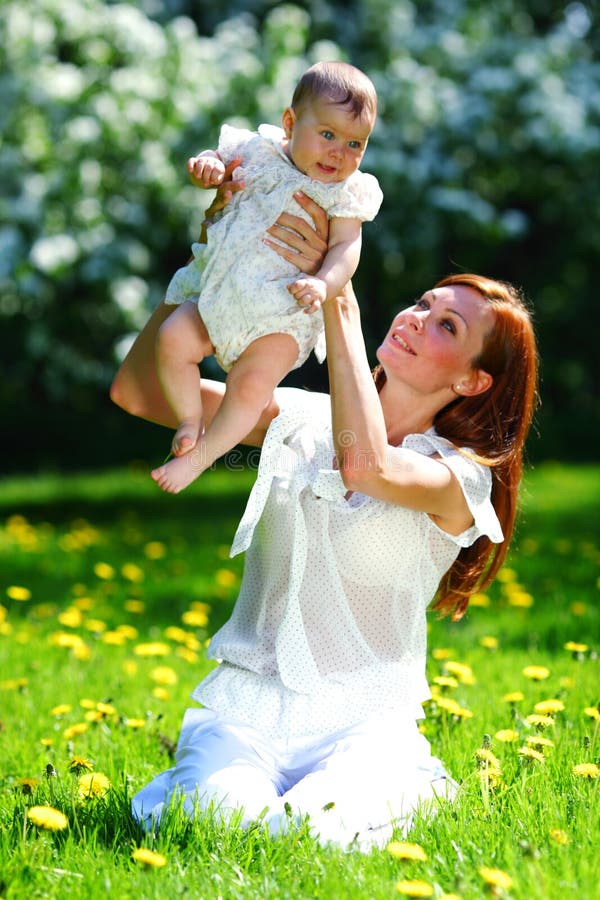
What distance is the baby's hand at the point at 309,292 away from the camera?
2256mm

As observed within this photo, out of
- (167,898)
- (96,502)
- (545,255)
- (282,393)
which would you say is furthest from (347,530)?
(545,255)

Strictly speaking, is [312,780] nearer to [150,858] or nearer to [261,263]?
[150,858]

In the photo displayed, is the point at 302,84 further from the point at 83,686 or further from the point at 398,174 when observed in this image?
the point at 398,174

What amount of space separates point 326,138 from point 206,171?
0.84ft

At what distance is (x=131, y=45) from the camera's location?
701cm

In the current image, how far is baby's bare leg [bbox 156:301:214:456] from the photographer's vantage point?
2.52 meters

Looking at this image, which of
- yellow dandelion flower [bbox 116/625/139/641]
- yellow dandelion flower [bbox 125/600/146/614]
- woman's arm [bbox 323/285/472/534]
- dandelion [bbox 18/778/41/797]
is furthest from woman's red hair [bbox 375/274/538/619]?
yellow dandelion flower [bbox 125/600/146/614]

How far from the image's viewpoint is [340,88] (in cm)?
232

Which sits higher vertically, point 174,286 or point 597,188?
point 597,188

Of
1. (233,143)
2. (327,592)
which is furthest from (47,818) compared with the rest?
(233,143)

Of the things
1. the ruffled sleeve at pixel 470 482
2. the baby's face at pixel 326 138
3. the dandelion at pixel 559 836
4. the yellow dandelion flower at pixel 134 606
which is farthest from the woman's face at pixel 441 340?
A: the yellow dandelion flower at pixel 134 606

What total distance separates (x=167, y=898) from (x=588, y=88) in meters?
6.84

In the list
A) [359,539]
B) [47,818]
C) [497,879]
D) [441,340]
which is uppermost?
[441,340]

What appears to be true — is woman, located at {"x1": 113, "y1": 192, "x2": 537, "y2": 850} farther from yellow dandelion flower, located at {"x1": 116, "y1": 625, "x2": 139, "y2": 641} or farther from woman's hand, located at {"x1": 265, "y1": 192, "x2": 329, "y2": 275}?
yellow dandelion flower, located at {"x1": 116, "y1": 625, "x2": 139, "y2": 641}
